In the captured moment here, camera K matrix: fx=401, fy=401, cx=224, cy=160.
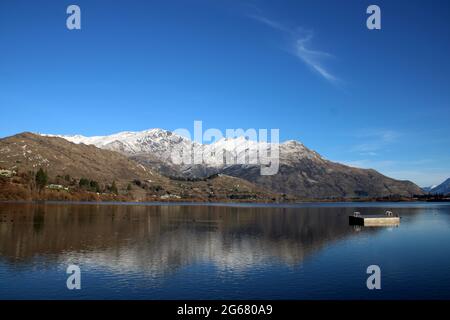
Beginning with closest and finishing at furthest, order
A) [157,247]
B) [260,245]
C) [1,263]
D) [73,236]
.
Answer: [1,263], [157,247], [260,245], [73,236]

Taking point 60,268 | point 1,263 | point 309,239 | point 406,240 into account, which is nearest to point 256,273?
point 60,268

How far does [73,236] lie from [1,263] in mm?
35767

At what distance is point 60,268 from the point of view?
60.9 meters

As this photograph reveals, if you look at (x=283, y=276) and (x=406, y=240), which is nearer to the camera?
(x=283, y=276)

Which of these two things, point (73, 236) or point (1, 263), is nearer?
point (1, 263)

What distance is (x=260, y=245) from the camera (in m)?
91.9
